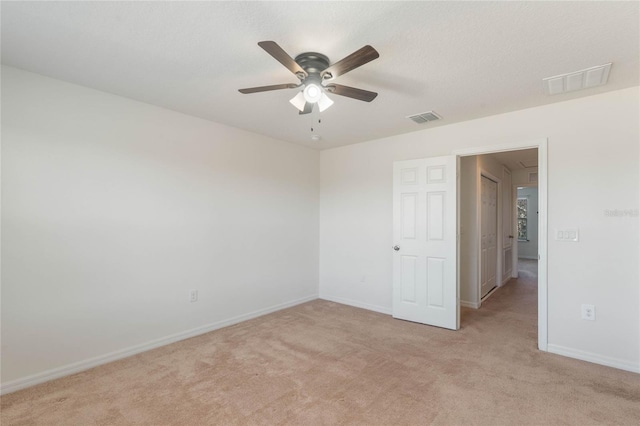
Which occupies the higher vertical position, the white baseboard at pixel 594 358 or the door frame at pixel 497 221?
the door frame at pixel 497 221

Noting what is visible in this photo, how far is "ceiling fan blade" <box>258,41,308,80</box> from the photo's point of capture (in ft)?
5.26

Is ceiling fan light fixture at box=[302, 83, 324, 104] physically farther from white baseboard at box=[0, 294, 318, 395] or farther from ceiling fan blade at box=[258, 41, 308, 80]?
white baseboard at box=[0, 294, 318, 395]

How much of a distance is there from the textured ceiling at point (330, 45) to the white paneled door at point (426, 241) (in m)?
1.05

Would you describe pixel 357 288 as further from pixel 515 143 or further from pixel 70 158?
pixel 70 158

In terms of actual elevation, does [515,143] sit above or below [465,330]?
above

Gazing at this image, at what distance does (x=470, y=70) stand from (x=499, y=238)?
173 inches

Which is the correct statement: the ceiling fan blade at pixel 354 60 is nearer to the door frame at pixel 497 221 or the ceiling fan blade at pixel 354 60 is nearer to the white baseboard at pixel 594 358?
the white baseboard at pixel 594 358

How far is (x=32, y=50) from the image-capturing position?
2146 mm

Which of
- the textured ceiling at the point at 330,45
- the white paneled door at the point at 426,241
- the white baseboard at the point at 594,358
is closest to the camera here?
the textured ceiling at the point at 330,45

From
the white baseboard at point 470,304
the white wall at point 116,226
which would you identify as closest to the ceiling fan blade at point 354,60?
the white wall at point 116,226

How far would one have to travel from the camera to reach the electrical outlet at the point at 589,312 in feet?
9.27

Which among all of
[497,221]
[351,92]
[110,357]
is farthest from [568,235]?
[110,357]

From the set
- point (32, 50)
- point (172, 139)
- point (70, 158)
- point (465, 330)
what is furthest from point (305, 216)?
point (32, 50)

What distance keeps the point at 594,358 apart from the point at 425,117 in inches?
113
